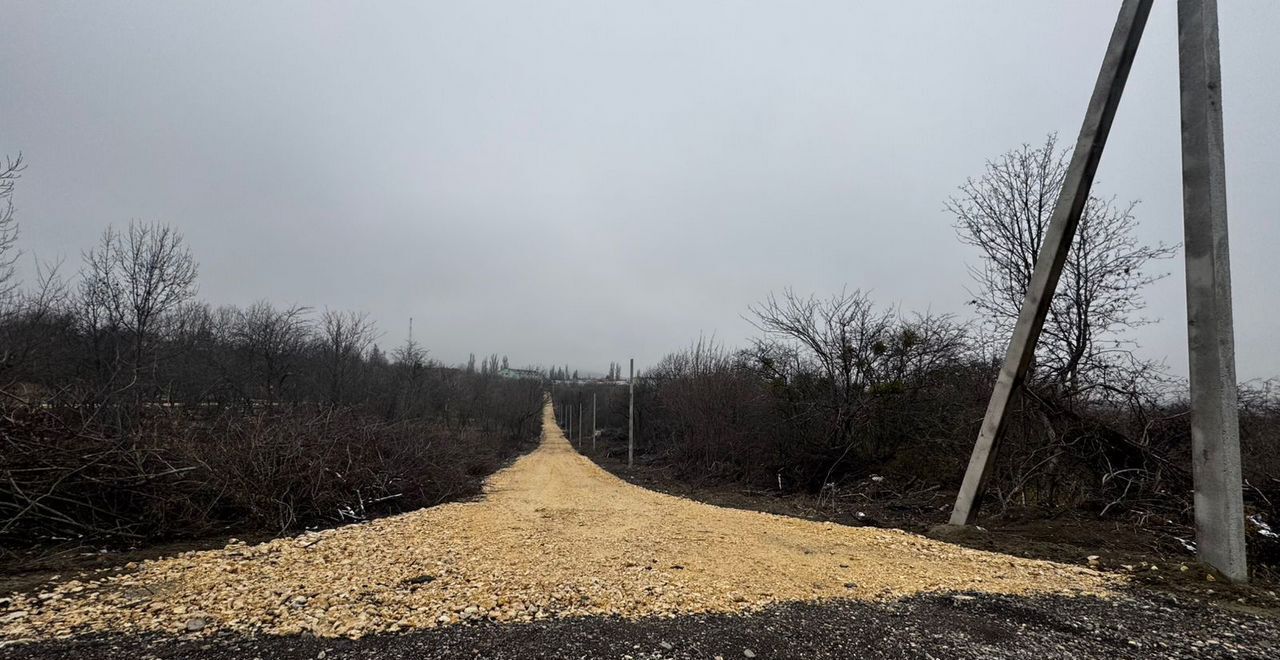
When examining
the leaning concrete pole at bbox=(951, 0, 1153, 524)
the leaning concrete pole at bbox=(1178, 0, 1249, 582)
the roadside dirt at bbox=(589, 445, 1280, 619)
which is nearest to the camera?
the roadside dirt at bbox=(589, 445, 1280, 619)

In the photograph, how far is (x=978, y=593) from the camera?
477 cm

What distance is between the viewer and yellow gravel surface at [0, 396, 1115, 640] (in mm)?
4008

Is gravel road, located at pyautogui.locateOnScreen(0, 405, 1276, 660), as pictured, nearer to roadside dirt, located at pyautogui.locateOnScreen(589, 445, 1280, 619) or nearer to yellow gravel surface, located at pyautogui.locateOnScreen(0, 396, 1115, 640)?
yellow gravel surface, located at pyautogui.locateOnScreen(0, 396, 1115, 640)

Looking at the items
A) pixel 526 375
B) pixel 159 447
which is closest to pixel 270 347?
pixel 159 447

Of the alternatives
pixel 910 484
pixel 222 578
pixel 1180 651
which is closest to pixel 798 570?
pixel 1180 651

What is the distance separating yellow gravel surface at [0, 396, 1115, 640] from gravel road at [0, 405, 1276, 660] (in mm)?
26

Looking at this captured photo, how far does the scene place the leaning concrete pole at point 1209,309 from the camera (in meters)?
5.44

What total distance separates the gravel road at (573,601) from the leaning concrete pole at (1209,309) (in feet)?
4.28

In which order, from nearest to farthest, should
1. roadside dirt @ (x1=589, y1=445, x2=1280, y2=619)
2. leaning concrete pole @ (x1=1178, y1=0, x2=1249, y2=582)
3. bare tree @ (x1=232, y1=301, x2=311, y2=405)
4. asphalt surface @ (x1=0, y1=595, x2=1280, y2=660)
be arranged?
asphalt surface @ (x1=0, y1=595, x2=1280, y2=660) → roadside dirt @ (x1=589, y1=445, x2=1280, y2=619) → leaning concrete pole @ (x1=1178, y1=0, x2=1249, y2=582) → bare tree @ (x1=232, y1=301, x2=311, y2=405)

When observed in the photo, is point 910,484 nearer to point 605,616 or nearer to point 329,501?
point 605,616

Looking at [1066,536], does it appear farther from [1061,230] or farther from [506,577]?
[506,577]

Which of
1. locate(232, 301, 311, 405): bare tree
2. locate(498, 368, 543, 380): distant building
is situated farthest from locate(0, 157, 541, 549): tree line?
locate(498, 368, 543, 380): distant building

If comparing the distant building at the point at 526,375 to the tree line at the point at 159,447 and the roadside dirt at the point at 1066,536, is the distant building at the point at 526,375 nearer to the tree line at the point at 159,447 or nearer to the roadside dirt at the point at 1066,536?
the tree line at the point at 159,447

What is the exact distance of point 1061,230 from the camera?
24.8ft
